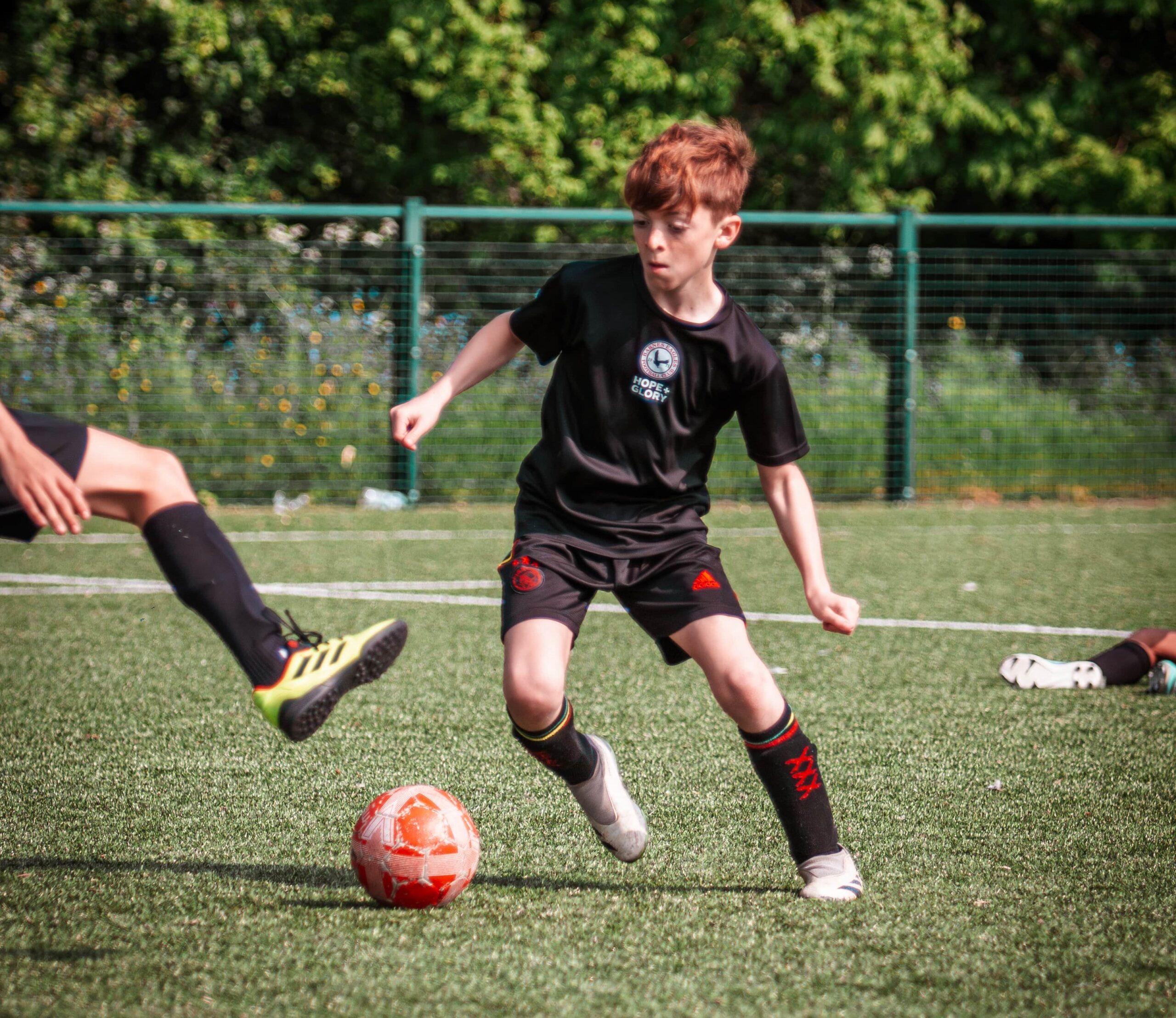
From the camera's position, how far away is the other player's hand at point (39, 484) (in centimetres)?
234

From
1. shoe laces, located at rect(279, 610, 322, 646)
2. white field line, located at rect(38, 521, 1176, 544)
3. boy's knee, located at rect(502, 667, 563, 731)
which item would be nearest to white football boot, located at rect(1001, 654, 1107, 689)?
boy's knee, located at rect(502, 667, 563, 731)

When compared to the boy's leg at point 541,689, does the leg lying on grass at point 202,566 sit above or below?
above

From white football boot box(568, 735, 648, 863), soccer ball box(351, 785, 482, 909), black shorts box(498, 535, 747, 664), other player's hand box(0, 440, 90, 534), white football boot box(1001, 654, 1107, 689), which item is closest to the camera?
other player's hand box(0, 440, 90, 534)

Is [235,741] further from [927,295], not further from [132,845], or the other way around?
[927,295]

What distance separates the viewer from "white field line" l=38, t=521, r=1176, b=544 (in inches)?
366

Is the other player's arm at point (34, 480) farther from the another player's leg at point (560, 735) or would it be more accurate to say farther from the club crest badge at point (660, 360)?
the club crest badge at point (660, 360)

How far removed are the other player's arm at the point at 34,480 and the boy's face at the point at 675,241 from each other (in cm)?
127

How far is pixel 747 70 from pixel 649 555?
13.9 meters

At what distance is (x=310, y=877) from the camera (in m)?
3.01

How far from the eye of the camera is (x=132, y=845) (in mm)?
3191

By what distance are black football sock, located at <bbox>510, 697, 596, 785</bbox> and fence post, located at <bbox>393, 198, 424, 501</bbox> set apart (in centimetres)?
804

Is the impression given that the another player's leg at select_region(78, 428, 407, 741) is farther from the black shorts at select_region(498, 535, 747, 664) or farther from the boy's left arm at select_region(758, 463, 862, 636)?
the boy's left arm at select_region(758, 463, 862, 636)

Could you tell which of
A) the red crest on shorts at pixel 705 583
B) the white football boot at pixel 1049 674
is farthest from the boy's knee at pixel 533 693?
the white football boot at pixel 1049 674

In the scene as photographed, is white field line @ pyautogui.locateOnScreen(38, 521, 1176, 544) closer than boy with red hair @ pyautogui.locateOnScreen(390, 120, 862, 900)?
No
